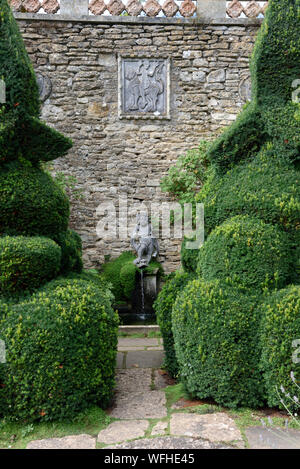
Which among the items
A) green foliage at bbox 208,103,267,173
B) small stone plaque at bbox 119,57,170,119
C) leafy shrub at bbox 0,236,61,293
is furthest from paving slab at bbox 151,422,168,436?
small stone plaque at bbox 119,57,170,119

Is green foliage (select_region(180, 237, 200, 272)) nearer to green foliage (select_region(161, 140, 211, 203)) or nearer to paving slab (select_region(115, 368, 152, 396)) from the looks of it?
paving slab (select_region(115, 368, 152, 396))

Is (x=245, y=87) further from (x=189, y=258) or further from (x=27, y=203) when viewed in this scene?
(x=27, y=203)

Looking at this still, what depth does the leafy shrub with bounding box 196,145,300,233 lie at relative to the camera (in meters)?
3.00

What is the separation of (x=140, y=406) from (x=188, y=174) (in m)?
5.19

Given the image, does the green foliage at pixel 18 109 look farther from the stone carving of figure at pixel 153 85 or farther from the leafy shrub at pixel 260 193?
the stone carving of figure at pixel 153 85

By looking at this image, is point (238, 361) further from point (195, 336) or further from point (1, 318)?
point (1, 318)

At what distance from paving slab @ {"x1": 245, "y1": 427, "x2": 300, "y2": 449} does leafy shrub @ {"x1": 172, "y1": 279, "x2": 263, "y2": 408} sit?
0.27m

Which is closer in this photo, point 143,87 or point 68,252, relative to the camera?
point 68,252

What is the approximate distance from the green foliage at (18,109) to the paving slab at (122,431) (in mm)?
2146

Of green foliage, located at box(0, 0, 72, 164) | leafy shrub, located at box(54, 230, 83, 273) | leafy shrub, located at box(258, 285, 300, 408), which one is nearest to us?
leafy shrub, located at box(258, 285, 300, 408)

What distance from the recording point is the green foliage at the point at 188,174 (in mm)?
7371

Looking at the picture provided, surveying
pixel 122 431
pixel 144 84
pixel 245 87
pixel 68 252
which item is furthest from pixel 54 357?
pixel 245 87

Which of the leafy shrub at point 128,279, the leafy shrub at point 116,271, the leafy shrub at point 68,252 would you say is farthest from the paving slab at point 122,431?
the leafy shrub at point 116,271

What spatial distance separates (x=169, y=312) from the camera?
345 centimetres
